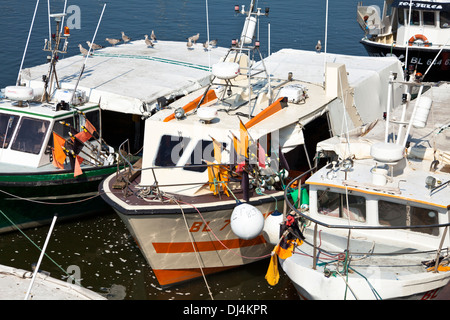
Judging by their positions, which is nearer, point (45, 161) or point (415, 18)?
point (45, 161)

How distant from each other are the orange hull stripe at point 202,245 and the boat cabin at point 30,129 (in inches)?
161

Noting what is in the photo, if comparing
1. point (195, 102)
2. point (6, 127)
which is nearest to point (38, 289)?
point (195, 102)

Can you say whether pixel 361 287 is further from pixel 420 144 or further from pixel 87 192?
pixel 87 192

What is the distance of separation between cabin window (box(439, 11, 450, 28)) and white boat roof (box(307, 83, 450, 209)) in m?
12.3

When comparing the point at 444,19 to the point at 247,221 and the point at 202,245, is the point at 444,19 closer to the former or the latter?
the point at 202,245

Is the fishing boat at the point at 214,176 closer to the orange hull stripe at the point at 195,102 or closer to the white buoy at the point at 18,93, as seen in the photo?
the orange hull stripe at the point at 195,102

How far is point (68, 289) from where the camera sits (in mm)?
8828

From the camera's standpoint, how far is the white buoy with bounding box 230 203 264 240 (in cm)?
1177

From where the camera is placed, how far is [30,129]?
1538cm

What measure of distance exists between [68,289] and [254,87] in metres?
8.13

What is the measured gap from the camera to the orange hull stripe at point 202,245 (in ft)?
42.3

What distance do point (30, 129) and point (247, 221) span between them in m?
6.36

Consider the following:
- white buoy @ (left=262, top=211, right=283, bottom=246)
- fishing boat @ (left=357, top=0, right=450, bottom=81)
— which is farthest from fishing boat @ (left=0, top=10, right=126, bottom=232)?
fishing boat @ (left=357, top=0, right=450, bottom=81)
